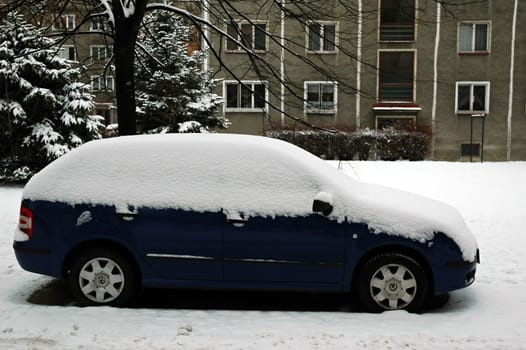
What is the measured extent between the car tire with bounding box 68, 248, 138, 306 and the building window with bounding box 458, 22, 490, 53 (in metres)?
29.2

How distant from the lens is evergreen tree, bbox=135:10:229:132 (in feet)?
58.5

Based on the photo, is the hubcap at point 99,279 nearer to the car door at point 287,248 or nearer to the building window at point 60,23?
the car door at point 287,248

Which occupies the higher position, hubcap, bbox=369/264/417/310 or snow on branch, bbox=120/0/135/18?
snow on branch, bbox=120/0/135/18

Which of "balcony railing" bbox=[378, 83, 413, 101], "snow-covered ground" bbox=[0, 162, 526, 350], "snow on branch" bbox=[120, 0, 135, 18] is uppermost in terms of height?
"balcony railing" bbox=[378, 83, 413, 101]

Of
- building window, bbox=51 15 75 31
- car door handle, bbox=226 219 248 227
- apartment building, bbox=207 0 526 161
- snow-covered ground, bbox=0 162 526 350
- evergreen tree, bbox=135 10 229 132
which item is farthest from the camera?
apartment building, bbox=207 0 526 161

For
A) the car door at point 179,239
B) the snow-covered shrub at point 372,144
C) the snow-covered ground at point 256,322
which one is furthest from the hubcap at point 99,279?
the snow-covered shrub at point 372,144

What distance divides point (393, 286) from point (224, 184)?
1966 mm

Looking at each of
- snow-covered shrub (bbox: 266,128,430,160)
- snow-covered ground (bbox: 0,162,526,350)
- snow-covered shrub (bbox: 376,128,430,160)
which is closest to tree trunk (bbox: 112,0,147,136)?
snow-covered ground (bbox: 0,162,526,350)

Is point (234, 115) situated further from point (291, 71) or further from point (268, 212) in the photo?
point (268, 212)

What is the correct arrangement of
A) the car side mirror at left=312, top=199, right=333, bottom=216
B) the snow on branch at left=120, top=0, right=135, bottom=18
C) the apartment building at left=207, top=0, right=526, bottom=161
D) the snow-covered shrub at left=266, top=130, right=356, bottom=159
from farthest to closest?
the apartment building at left=207, top=0, right=526, bottom=161 → the snow-covered shrub at left=266, top=130, right=356, bottom=159 → the snow on branch at left=120, top=0, right=135, bottom=18 → the car side mirror at left=312, top=199, right=333, bottom=216

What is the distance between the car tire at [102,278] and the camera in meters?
5.46

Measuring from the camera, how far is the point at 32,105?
15406mm

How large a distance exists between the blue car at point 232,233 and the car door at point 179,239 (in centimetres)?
1

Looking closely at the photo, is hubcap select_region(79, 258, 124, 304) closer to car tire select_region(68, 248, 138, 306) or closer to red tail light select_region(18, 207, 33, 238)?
car tire select_region(68, 248, 138, 306)
